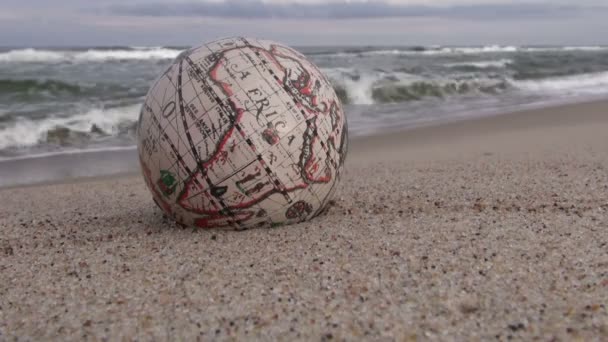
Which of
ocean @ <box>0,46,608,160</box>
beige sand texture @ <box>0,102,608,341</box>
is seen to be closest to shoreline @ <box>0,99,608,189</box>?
ocean @ <box>0,46,608,160</box>

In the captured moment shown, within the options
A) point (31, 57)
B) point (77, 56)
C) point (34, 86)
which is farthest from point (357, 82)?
point (31, 57)

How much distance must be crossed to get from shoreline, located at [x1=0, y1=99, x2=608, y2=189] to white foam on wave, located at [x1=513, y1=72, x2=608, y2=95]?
4.55 m

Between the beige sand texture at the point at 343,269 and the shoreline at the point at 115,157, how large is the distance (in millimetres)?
1963

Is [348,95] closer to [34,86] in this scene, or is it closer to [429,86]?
[429,86]

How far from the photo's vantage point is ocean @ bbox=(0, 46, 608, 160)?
9602 mm

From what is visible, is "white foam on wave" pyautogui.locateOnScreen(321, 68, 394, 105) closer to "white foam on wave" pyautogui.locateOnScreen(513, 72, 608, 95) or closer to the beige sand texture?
"white foam on wave" pyautogui.locateOnScreen(513, 72, 608, 95)

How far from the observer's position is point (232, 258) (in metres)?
3.31

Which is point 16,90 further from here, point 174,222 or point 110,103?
point 174,222

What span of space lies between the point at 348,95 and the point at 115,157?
23.2 feet

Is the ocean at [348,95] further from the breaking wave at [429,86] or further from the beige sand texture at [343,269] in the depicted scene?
the beige sand texture at [343,269]

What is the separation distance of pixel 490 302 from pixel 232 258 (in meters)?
1.36

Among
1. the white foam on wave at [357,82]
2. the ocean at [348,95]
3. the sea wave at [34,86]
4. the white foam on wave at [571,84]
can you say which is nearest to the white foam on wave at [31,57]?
the ocean at [348,95]

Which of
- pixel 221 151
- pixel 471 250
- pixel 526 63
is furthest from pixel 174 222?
pixel 526 63

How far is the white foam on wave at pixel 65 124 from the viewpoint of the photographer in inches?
363
